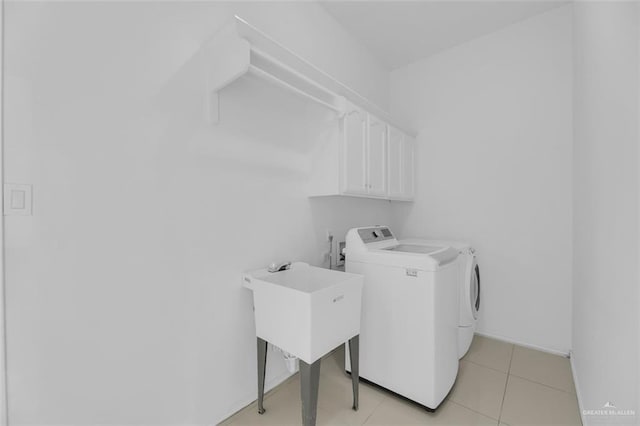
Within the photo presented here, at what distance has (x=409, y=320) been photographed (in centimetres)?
179

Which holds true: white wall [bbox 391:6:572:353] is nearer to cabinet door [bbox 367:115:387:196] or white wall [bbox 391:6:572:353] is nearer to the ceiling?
the ceiling

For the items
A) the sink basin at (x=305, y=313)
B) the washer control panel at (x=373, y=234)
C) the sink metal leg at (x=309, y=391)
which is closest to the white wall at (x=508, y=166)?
the washer control panel at (x=373, y=234)

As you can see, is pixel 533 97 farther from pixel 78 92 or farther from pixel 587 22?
pixel 78 92

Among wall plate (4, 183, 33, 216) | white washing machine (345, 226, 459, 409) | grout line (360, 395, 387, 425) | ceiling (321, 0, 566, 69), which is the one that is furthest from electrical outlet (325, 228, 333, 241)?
ceiling (321, 0, 566, 69)

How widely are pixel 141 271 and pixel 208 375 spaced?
72 centimetres

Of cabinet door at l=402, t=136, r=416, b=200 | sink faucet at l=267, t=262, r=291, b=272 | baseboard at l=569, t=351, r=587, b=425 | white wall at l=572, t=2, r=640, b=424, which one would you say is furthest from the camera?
cabinet door at l=402, t=136, r=416, b=200

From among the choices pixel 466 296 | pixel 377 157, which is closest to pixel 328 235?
pixel 377 157

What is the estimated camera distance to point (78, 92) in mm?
1161

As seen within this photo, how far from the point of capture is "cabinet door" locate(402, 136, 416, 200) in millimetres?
2928

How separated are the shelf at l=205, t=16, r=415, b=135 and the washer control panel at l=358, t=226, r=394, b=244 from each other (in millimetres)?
926

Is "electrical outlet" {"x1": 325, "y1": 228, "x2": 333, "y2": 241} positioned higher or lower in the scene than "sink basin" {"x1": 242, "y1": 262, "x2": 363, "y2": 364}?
higher

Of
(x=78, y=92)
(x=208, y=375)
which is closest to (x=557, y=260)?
(x=208, y=375)

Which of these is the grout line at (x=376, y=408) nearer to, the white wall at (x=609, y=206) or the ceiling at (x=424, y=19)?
the white wall at (x=609, y=206)

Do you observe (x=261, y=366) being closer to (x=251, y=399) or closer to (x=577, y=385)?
(x=251, y=399)
